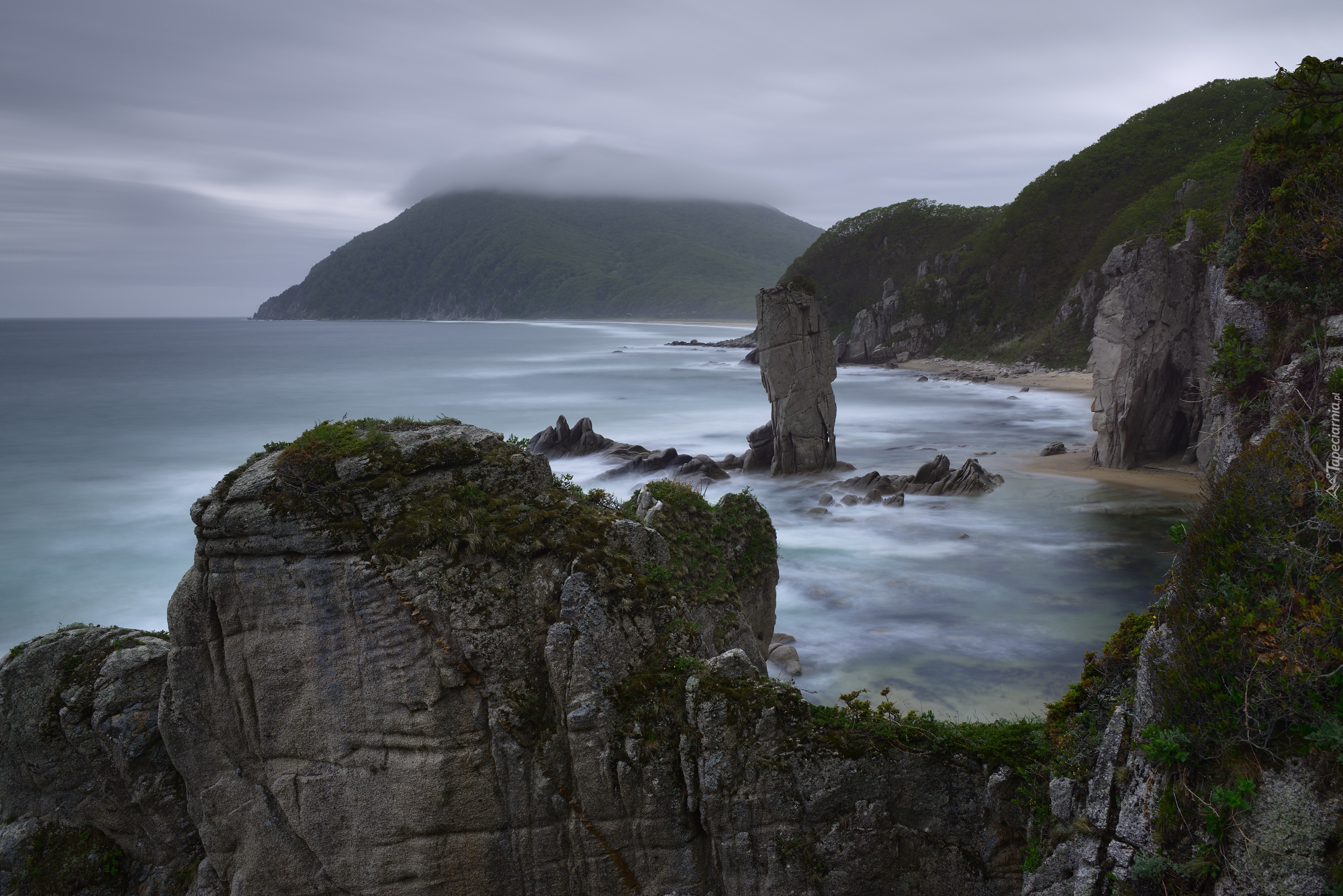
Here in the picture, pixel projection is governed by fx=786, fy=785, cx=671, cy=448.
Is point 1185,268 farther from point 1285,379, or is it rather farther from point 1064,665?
point 1285,379

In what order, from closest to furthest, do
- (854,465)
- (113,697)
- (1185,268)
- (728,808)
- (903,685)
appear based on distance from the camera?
(728,808) → (113,697) → (903,685) → (1185,268) → (854,465)

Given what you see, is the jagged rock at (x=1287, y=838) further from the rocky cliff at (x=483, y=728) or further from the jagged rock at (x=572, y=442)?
the jagged rock at (x=572, y=442)

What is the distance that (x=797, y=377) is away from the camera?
35750mm

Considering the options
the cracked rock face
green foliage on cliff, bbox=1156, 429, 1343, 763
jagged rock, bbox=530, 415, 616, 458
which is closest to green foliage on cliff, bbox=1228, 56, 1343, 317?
green foliage on cliff, bbox=1156, 429, 1343, 763

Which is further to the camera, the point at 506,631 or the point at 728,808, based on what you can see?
the point at 506,631

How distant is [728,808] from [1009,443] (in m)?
40.1

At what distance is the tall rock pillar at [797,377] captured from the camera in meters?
35.4

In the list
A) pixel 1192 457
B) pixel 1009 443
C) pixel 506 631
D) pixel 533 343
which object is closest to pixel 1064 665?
pixel 506 631

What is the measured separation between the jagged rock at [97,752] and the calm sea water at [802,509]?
11.4m

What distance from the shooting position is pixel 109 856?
9.20 meters

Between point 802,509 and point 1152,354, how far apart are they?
16131 millimetres

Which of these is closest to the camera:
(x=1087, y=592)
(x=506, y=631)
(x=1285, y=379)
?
(x=506, y=631)

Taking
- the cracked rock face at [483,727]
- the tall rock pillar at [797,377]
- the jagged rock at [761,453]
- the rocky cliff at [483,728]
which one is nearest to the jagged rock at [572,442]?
the jagged rock at [761,453]

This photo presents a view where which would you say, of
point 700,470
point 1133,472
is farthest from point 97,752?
point 1133,472
